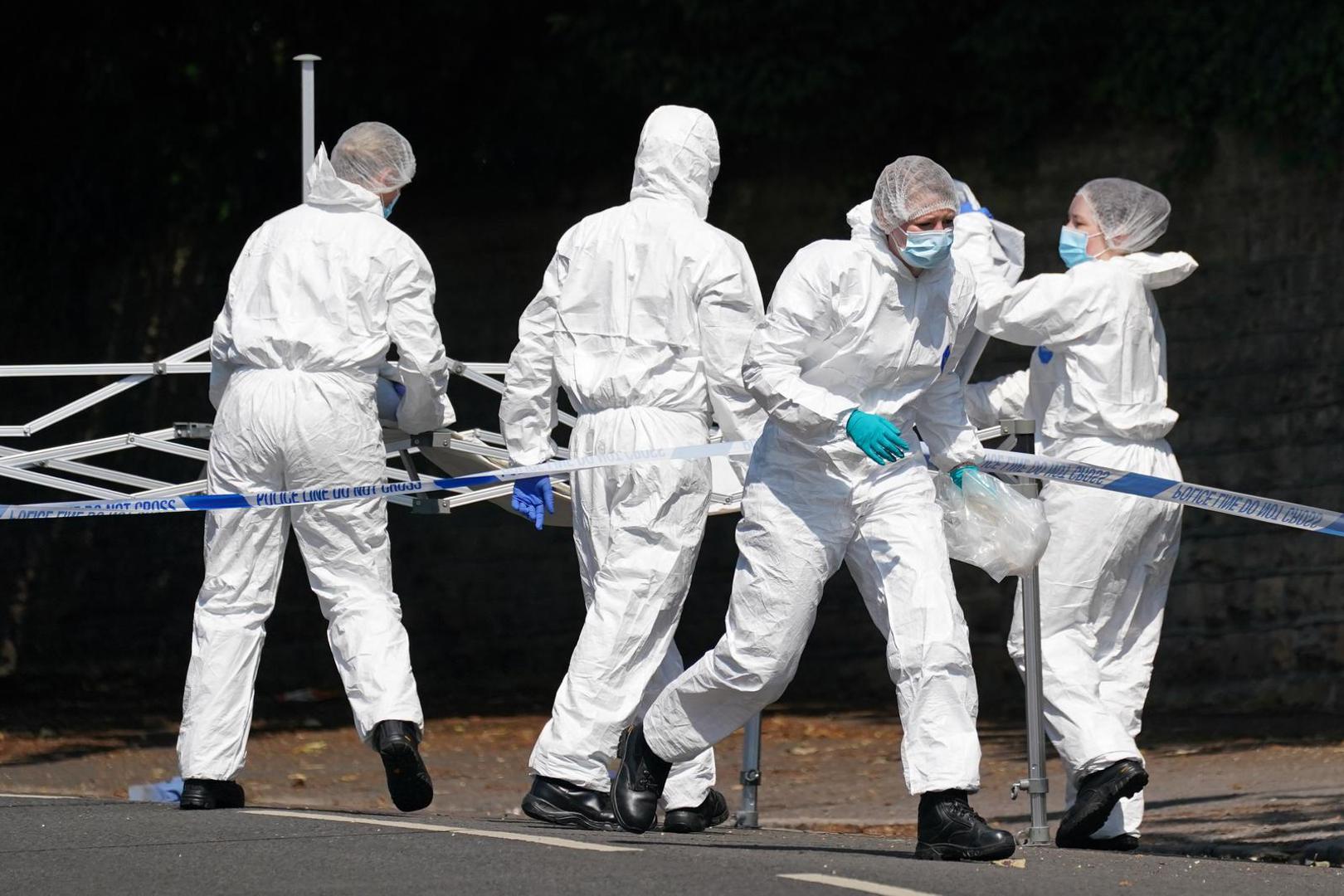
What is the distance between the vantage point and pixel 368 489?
6812 millimetres

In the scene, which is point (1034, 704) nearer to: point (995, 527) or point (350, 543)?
point (995, 527)


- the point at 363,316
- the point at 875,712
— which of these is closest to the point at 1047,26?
the point at 875,712

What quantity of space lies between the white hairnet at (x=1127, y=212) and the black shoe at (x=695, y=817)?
85.4 inches

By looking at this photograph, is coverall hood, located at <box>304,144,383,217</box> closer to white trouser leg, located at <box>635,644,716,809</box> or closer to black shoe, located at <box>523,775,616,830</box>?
white trouser leg, located at <box>635,644,716,809</box>

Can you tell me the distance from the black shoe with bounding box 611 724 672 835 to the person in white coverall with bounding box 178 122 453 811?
33.2 inches

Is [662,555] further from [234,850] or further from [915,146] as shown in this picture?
[915,146]

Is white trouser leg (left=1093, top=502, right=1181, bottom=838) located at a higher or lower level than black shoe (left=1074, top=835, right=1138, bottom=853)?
higher

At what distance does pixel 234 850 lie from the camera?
5758 millimetres

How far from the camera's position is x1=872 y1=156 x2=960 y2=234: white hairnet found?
5652mm

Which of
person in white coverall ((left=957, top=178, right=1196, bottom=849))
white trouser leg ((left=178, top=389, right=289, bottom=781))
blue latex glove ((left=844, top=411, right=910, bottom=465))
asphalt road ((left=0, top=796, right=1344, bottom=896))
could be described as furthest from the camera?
white trouser leg ((left=178, top=389, right=289, bottom=781))

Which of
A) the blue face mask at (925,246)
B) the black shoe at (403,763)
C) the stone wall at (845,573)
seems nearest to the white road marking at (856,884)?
the blue face mask at (925,246)

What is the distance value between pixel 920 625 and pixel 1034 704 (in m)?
0.86

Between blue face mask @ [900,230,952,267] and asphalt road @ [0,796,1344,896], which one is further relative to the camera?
blue face mask @ [900,230,952,267]

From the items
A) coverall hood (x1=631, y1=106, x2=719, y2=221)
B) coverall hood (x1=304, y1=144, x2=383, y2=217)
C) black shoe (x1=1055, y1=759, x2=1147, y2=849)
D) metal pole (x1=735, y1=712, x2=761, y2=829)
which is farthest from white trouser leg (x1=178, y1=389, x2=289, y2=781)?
black shoe (x1=1055, y1=759, x2=1147, y2=849)
